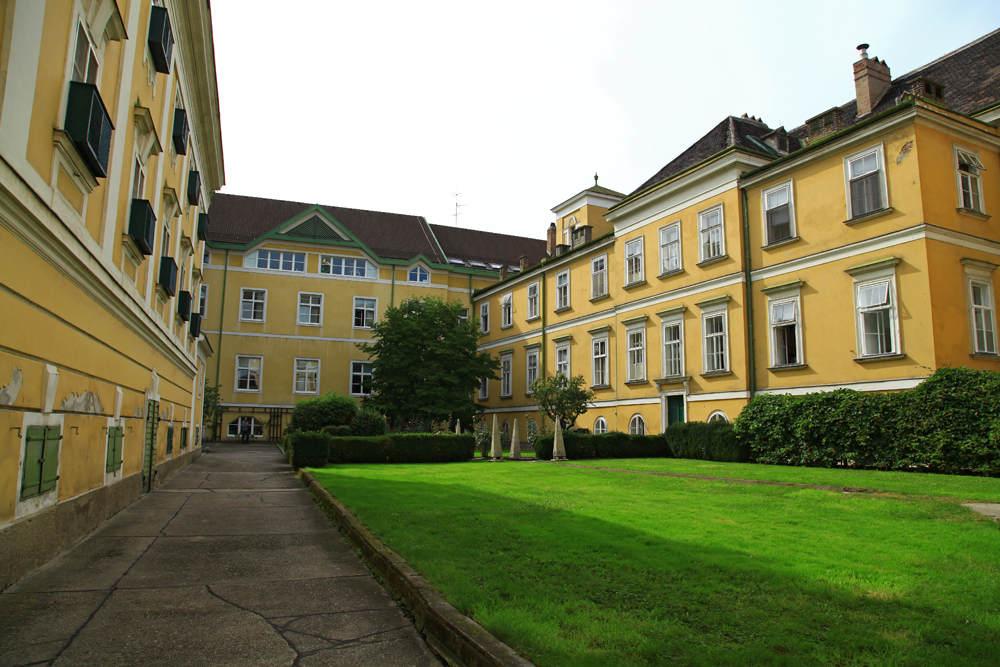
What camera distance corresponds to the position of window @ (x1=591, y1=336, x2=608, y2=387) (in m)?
28.3

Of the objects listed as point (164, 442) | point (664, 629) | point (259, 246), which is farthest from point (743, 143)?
point (259, 246)

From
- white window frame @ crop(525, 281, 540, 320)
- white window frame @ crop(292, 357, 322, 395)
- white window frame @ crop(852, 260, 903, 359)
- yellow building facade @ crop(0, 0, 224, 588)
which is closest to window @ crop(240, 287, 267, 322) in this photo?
white window frame @ crop(292, 357, 322, 395)

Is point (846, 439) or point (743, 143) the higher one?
point (743, 143)

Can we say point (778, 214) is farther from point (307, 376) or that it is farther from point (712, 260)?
point (307, 376)

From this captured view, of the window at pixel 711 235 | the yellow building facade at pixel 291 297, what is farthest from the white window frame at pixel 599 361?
the yellow building facade at pixel 291 297

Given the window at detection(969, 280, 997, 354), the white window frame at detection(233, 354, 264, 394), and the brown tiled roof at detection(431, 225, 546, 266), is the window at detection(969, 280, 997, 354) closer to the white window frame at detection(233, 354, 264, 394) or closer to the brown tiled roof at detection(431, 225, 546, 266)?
the brown tiled roof at detection(431, 225, 546, 266)

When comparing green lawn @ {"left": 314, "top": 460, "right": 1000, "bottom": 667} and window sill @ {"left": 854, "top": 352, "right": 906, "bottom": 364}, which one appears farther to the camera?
window sill @ {"left": 854, "top": 352, "right": 906, "bottom": 364}

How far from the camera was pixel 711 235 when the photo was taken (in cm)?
2323

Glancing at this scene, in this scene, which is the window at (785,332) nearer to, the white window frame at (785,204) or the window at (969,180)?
the white window frame at (785,204)

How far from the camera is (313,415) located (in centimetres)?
2627

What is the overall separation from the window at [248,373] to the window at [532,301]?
17.2 meters

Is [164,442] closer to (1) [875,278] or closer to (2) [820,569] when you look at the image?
(2) [820,569]

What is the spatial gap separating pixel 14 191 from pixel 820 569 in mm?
7027

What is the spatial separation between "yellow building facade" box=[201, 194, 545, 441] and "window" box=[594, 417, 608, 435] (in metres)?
13.2
